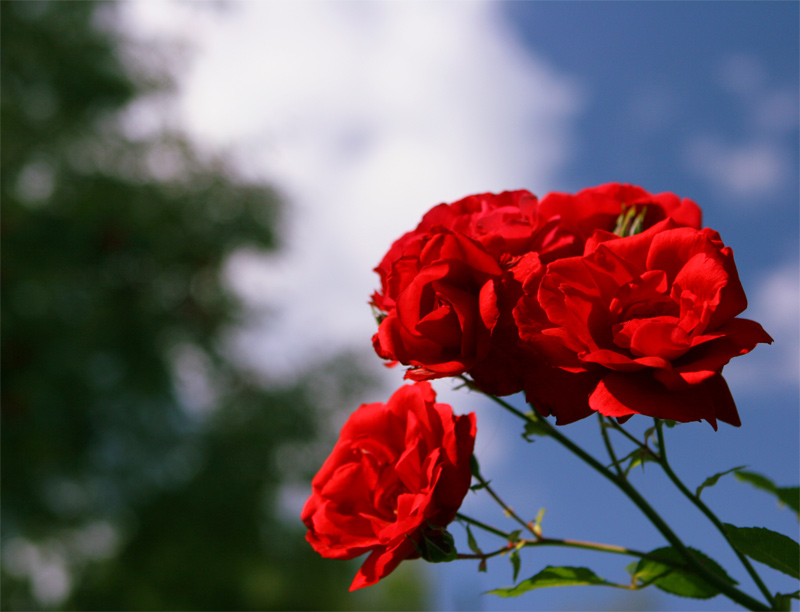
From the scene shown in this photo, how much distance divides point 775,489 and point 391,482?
1.22 ft

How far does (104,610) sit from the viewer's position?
4.48 m

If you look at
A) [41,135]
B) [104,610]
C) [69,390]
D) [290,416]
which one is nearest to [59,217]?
[41,135]

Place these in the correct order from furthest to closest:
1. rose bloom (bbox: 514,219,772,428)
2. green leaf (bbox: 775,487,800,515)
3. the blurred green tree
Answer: the blurred green tree, green leaf (bbox: 775,487,800,515), rose bloom (bbox: 514,219,772,428)

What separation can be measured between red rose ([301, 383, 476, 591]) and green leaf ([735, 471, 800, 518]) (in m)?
0.31

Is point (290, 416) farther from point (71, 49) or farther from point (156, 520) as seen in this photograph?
point (71, 49)

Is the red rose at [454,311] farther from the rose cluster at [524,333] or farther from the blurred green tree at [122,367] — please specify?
the blurred green tree at [122,367]

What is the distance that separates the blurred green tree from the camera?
170 inches

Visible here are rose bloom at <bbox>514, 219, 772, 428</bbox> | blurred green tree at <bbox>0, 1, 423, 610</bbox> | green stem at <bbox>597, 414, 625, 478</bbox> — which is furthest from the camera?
blurred green tree at <bbox>0, 1, 423, 610</bbox>

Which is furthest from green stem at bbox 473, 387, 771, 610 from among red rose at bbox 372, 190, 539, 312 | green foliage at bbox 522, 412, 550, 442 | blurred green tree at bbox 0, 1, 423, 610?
blurred green tree at bbox 0, 1, 423, 610

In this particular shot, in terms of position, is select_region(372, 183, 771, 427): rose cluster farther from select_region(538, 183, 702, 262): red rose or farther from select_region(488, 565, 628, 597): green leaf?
select_region(488, 565, 628, 597): green leaf

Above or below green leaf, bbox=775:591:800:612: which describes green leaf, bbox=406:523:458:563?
above

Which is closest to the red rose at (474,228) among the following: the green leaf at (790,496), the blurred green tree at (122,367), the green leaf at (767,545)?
the green leaf at (767,545)

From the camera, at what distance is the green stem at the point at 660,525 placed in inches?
17.1

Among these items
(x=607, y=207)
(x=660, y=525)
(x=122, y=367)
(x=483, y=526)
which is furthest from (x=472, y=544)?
(x=122, y=367)
